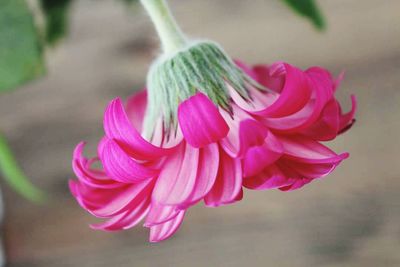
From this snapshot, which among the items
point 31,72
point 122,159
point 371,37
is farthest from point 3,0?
point 371,37

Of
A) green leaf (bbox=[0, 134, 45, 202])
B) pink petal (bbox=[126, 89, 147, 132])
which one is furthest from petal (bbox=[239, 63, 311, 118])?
green leaf (bbox=[0, 134, 45, 202])

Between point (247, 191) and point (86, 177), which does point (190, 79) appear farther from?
point (247, 191)

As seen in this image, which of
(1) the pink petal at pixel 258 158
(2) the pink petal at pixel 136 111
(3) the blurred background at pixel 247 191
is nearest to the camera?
(1) the pink petal at pixel 258 158

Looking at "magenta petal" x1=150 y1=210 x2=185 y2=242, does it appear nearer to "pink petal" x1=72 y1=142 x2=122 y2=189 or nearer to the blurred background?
"pink petal" x1=72 y1=142 x2=122 y2=189

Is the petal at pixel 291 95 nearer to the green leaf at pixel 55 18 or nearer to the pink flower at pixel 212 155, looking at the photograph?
the pink flower at pixel 212 155

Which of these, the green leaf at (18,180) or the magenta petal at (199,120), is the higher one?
Result: the magenta petal at (199,120)

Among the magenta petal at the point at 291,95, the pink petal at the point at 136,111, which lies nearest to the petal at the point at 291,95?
the magenta petal at the point at 291,95

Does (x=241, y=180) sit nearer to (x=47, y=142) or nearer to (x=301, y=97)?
(x=301, y=97)

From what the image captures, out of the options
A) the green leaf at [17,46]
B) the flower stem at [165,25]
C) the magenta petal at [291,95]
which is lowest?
the magenta petal at [291,95]
